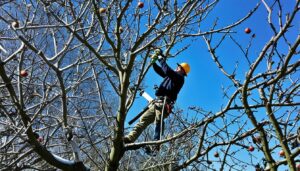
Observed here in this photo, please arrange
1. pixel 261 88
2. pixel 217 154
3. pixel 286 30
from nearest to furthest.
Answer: pixel 286 30 < pixel 261 88 < pixel 217 154

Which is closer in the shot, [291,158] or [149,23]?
[291,158]

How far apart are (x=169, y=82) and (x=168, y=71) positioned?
0.79 feet

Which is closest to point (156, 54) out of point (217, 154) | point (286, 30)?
point (217, 154)

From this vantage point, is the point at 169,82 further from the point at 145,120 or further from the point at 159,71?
the point at 145,120

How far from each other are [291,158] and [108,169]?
2098 mm

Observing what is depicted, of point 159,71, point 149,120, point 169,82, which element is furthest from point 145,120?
point 159,71

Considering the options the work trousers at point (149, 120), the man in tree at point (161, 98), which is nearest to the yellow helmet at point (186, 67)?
the man in tree at point (161, 98)

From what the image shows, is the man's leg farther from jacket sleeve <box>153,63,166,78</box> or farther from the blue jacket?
jacket sleeve <box>153,63,166,78</box>

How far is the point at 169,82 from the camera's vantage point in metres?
6.08

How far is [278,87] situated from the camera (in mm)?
4051

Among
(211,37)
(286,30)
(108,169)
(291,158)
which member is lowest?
(291,158)

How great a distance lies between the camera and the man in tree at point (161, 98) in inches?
207

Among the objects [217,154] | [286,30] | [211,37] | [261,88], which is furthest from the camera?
[217,154]

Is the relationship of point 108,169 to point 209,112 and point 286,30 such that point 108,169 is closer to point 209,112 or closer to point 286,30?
point 209,112
